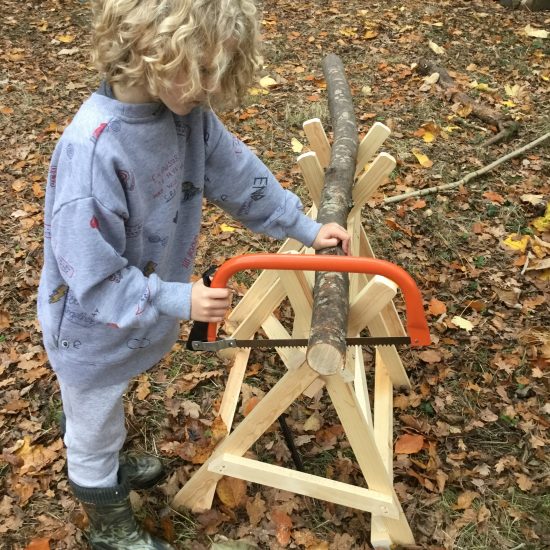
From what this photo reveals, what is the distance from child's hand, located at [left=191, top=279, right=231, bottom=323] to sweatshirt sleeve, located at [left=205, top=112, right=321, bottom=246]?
58 cm

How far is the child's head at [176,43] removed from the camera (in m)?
1.37

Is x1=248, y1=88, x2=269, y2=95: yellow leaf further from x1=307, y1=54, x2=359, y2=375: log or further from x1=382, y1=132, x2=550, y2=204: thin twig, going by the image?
x1=382, y1=132, x2=550, y2=204: thin twig

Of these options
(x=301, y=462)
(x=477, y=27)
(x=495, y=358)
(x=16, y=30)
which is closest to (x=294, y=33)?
(x=477, y=27)

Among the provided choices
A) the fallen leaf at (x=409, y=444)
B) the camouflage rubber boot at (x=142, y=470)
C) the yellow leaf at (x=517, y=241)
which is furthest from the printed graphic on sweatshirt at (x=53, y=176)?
the yellow leaf at (x=517, y=241)

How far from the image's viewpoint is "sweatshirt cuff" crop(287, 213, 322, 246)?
2217 millimetres

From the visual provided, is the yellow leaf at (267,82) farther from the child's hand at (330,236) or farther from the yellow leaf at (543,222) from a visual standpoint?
the child's hand at (330,236)

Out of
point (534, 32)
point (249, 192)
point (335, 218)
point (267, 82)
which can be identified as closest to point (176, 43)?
point (249, 192)

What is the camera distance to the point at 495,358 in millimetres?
3389

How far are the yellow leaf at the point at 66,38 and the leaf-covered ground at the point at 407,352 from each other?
893mm

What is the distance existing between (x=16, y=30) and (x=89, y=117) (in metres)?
8.02

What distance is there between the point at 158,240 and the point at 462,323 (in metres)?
2.48

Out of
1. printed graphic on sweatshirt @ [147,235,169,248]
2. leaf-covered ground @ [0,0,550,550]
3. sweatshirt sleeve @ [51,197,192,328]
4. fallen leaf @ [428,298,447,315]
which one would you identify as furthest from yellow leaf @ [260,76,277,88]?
sweatshirt sleeve @ [51,197,192,328]

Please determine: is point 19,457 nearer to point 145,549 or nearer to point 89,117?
point 145,549

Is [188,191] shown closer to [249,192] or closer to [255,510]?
[249,192]
